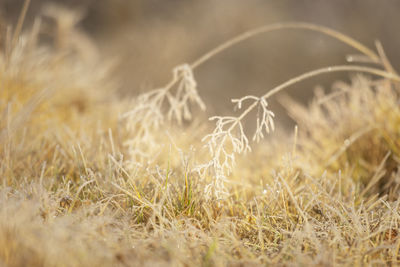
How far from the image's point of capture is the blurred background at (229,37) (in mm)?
4840

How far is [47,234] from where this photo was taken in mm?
685

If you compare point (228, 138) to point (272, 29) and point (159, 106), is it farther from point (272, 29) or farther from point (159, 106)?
point (272, 29)

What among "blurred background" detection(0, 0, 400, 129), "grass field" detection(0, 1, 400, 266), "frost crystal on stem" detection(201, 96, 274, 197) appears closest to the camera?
"grass field" detection(0, 1, 400, 266)

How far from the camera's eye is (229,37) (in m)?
5.40

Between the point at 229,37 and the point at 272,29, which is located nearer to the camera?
the point at 272,29

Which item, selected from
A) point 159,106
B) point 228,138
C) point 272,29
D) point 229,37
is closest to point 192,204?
point 228,138

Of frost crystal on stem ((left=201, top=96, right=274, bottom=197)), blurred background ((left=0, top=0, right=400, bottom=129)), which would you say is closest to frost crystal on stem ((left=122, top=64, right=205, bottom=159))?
frost crystal on stem ((left=201, top=96, right=274, bottom=197))

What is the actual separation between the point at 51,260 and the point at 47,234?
0.07 meters

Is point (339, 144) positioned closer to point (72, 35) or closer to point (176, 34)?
point (72, 35)

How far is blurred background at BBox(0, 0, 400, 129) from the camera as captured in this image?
484cm

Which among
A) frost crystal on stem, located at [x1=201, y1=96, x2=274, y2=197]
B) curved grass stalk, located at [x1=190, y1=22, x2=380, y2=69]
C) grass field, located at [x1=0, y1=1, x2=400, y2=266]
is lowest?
grass field, located at [x1=0, y1=1, x2=400, y2=266]

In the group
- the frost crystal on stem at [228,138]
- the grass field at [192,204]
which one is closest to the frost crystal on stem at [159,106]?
the grass field at [192,204]

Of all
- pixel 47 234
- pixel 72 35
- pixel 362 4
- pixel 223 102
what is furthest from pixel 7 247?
pixel 362 4

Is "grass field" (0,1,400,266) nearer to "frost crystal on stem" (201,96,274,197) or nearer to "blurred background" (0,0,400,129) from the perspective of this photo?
"frost crystal on stem" (201,96,274,197)
